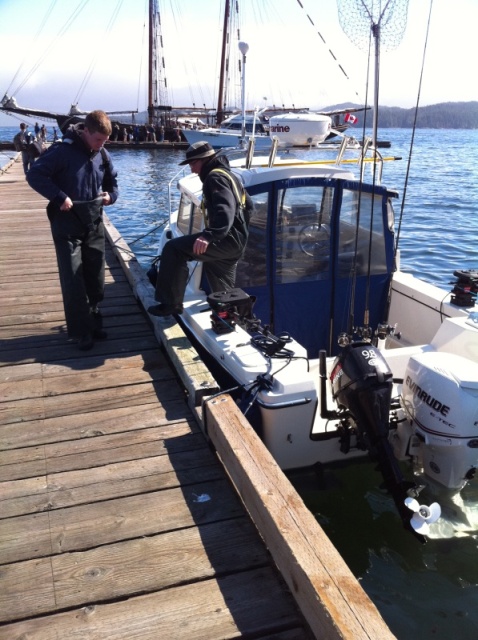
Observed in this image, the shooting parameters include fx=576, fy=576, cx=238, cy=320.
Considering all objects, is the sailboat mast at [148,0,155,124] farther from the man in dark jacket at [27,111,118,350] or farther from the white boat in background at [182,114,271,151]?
the man in dark jacket at [27,111,118,350]

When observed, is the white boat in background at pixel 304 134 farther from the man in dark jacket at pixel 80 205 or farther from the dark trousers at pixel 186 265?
the man in dark jacket at pixel 80 205

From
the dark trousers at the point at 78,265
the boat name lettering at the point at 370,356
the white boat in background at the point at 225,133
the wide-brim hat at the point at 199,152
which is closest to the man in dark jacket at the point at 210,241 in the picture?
the wide-brim hat at the point at 199,152

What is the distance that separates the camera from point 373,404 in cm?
371

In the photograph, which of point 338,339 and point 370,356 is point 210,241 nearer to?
point 338,339

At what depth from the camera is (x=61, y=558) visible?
9.20 feet

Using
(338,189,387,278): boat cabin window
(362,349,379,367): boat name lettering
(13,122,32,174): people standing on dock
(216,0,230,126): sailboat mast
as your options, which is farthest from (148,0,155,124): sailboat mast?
(362,349,379,367): boat name lettering

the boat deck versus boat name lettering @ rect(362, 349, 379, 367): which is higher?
boat name lettering @ rect(362, 349, 379, 367)

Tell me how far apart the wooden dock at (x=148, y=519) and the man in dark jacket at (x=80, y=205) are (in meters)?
0.49

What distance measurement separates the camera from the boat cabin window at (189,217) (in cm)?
629

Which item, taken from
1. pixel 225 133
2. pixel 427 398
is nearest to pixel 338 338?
pixel 427 398

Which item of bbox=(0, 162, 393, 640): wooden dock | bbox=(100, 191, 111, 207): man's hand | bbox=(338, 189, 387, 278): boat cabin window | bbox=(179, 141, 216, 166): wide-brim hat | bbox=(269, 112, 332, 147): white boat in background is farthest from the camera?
bbox=(269, 112, 332, 147): white boat in background

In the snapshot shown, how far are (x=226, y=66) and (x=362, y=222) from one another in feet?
169

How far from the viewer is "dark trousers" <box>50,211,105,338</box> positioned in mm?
4801

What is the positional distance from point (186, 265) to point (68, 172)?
123 centimetres
